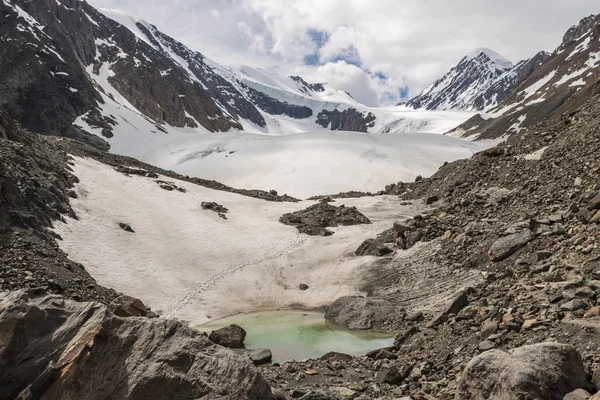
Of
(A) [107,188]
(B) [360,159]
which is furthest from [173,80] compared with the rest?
(A) [107,188]

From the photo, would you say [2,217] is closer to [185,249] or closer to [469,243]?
[185,249]

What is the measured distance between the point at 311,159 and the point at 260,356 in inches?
2289

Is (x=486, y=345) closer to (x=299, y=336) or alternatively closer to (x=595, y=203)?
(x=595, y=203)

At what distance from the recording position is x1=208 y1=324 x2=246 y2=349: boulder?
1984 cm

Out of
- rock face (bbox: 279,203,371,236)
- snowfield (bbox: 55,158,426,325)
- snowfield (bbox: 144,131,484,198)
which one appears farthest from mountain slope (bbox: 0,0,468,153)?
rock face (bbox: 279,203,371,236)

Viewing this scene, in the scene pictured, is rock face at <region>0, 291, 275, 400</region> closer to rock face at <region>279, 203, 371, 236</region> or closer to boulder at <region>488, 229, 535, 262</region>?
boulder at <region>488, 229, 535, 262</region>

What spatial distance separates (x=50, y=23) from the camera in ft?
449

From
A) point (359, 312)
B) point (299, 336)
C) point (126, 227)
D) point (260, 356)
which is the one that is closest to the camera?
point (260, 356)

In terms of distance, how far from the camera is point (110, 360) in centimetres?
916

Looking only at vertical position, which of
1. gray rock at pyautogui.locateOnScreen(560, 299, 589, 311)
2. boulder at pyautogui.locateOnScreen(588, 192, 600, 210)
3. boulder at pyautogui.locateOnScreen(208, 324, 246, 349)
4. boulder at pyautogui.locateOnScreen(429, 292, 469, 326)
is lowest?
boulder at pyautogui.locateOnScreen(208, 324, 246, 349)

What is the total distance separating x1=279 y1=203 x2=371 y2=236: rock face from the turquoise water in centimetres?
1182

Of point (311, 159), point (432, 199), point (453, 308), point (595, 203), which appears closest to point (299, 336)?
point (453, 308)

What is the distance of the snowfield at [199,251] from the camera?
26594 mm

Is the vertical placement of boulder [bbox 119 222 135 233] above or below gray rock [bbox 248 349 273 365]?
above
